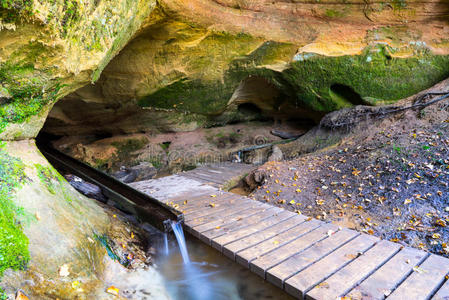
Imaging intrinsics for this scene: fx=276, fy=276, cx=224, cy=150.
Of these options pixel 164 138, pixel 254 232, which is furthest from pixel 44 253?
pixel 164 138

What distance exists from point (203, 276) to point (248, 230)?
0.85 metres

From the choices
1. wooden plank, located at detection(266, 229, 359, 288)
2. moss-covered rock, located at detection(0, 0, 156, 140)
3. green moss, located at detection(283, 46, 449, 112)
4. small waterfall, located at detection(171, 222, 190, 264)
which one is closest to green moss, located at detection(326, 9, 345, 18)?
green moss, located at detection(283, 46, 449, 112)

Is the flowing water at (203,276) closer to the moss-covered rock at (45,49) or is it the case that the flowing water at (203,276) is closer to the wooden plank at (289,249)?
the wooden plank at (289,249)

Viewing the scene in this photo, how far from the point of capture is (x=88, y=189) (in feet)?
16.1

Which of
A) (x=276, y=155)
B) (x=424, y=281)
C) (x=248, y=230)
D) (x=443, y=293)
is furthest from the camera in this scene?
(x=276, y=155)

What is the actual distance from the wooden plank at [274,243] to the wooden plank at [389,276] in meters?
0.88

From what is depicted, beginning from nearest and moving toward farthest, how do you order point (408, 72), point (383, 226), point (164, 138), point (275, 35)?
point (383, 226)
point (275, 35)
point (408, 72)
point (164, 138)

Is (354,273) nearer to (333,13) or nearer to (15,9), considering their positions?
(15,9)

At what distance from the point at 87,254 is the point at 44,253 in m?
0.41

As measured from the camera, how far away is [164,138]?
9.80m

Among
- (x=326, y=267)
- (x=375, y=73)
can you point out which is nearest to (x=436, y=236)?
(x=326, y=267)

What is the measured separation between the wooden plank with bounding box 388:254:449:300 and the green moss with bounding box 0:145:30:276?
115 inches

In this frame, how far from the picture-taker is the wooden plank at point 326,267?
2.33m

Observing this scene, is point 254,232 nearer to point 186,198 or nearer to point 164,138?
point 186,198
